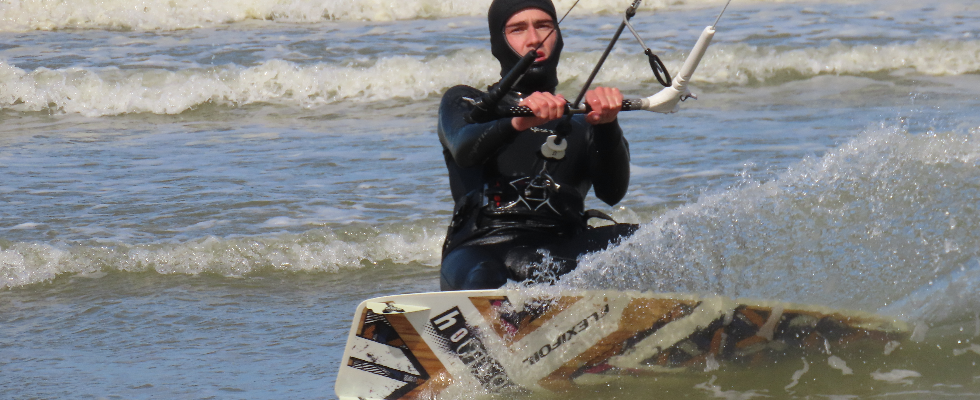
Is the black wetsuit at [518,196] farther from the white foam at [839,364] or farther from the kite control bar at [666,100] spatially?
the white foam at [839,364]

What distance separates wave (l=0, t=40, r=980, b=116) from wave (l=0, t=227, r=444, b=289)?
575 centimetres

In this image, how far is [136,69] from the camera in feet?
41.2

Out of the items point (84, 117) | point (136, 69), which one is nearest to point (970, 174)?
point (84, 117)

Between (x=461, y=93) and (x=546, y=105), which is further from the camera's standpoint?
(x=461, y=93)

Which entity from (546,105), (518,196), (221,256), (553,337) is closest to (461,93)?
(518,196)

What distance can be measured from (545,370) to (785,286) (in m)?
1.04

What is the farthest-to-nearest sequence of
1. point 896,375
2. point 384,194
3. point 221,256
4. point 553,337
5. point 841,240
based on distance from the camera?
point 384,194
point 221,256
point 841,240
point 896,375
point 553,337

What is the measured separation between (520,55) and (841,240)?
5.08 ft

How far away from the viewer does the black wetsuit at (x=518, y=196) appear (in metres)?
3.46

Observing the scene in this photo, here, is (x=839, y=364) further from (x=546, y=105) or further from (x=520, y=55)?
(x=520, y=55)

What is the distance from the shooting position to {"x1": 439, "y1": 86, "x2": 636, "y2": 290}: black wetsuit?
136 inches

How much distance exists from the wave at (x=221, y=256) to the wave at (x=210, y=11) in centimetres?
1194

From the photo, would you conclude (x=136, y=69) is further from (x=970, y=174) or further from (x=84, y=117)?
(x=970, y=174)

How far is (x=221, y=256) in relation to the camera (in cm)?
560
